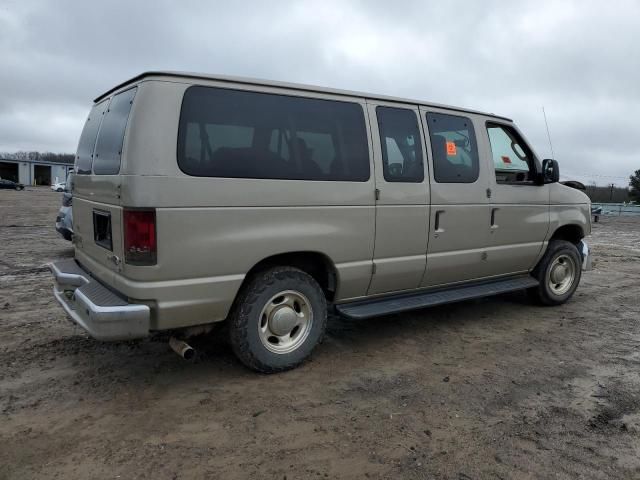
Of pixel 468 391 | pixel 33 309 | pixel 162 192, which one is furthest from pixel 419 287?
pixel 33 309

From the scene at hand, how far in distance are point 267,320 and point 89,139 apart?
7.36ft

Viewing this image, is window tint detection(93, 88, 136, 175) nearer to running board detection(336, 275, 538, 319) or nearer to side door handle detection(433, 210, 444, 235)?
running board detection(336, 275, 538, 319)

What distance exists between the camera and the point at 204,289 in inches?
137

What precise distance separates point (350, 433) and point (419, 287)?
81.2 inches

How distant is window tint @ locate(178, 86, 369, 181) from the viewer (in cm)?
346

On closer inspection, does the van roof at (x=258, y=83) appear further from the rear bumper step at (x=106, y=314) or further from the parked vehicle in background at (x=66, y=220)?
the parked vehicle in background at (x=66, y=220)

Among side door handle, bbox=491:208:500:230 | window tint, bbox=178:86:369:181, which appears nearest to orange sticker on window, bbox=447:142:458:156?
side door handle, bbox=491:208:500:230

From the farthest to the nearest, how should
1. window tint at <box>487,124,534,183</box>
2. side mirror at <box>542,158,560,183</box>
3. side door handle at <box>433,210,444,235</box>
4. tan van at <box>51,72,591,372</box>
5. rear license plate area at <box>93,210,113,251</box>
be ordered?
side mirror at <box>542,158,560,183</box>
window tint at <box>487,124,534,183</box>
side door handle at <box>433,210,444,235</box>
rear license plate area at <box>93,210,113,251</box>
tan van at <box>51,72,591,372</box>

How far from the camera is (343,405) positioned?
11.4 ft

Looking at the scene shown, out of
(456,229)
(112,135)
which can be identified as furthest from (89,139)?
(456,229)

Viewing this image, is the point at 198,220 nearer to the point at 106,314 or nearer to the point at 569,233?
the point at 106,314

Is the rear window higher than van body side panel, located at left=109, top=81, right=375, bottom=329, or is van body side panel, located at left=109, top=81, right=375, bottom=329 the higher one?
the rear window

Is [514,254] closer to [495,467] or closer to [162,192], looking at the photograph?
[495,467]

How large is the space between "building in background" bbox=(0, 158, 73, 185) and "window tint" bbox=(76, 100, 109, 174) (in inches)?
2802
